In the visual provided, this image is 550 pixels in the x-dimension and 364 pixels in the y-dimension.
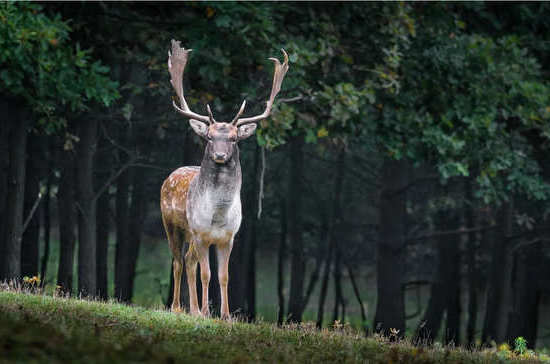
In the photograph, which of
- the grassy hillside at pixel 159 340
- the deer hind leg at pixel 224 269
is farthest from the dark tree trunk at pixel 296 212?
the grassy hillside at pixel 159 340

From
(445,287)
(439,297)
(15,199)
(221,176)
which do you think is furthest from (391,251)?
(221,176)

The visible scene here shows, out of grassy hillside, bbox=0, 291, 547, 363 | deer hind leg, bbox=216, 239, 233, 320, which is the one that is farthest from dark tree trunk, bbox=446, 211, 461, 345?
deer hind leg, bbox=216, 239, 233, 320

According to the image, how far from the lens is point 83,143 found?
57.3 feet

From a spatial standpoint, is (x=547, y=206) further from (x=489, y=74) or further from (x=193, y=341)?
(x=193, y=341)

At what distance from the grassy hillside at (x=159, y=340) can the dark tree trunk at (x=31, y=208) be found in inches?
352

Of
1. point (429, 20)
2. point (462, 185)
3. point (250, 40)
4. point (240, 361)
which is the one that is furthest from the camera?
point (462, 185)

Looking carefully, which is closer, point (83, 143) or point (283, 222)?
point (83, 143)

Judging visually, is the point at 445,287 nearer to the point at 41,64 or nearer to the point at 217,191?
the point at 41,64

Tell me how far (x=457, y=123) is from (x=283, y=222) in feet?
33.6

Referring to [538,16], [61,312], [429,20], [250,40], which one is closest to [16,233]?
[250,40]

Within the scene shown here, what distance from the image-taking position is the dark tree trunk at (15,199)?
15.7m

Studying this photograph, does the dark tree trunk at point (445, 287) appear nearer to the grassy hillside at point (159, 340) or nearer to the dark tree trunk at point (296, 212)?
the dark tree trunk at point (296, 212)

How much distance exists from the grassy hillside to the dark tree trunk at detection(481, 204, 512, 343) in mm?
10885

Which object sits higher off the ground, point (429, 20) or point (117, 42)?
point (429, 20)
